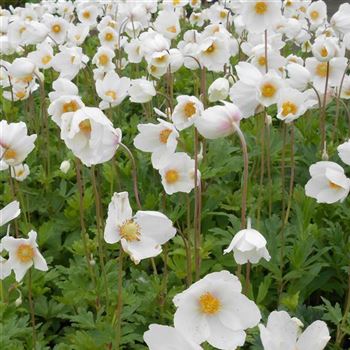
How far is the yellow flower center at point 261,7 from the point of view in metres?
2.91

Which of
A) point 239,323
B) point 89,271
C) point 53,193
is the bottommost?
point 53,193

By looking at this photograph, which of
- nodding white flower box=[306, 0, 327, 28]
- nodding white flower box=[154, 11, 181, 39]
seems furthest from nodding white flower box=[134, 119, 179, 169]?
nodding white flower box=[306, 0, 327, 28]

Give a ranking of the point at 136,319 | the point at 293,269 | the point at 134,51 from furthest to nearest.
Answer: the point at 134,51 → the point at 293,269 → the point at 136,319

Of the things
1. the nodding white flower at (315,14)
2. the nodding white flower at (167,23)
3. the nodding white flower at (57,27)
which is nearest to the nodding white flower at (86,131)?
the nodding white flower at (167,23)

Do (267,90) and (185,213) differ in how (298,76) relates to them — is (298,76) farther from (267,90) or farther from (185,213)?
(185,213)

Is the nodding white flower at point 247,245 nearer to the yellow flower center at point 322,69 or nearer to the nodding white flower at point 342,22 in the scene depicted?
the yellow flower center at point 322,69

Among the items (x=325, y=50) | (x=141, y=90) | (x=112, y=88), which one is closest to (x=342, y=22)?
(x=325, y=50)

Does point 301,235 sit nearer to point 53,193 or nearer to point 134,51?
point 53,193

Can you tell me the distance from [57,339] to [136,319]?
37cm

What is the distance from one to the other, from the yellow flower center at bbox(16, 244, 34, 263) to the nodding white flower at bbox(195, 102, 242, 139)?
2.48ft

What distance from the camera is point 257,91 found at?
7.88 feet

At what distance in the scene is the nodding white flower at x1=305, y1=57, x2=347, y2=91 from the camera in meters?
3.21

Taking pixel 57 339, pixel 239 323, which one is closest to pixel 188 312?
pixel 239 323

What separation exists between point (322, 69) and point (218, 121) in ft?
5.21
